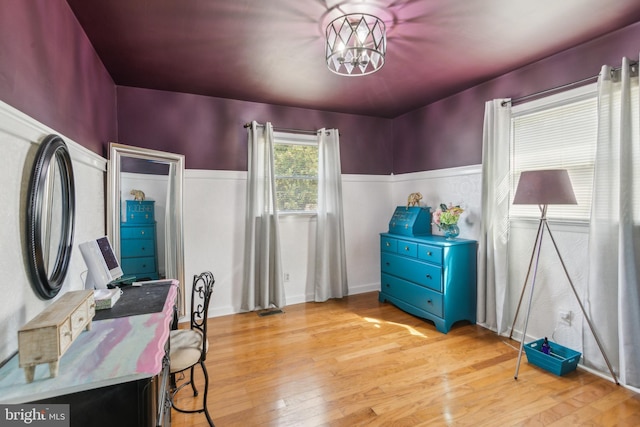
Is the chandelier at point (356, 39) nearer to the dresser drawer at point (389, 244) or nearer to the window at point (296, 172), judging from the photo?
the window at point (296, 172)

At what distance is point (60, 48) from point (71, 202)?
86cm

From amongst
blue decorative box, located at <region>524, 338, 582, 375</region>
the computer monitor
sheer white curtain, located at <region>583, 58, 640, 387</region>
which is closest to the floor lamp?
sheer white curtain, located at <region>583, 58, 640, 387</region>

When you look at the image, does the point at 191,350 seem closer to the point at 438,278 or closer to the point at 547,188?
the point at 438,278

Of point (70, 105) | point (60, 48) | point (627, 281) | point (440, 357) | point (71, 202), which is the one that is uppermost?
point (60, 48)

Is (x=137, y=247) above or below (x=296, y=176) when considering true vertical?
below

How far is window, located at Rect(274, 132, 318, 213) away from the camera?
3994 mm

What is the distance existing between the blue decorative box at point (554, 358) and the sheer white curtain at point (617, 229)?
0.15 m

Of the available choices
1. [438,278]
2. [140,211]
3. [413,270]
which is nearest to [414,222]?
[413,270]

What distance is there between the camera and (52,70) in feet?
5.35

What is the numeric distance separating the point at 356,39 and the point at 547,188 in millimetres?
1748

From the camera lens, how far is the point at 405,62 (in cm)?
272

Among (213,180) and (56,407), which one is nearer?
(56,407)

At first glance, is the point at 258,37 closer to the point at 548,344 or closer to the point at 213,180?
the point at 213,180

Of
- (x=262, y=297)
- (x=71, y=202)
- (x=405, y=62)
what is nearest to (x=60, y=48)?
(x=71, y=202)
